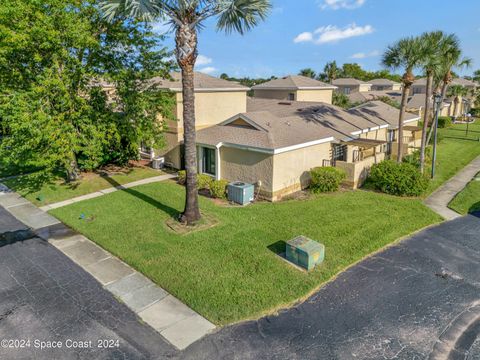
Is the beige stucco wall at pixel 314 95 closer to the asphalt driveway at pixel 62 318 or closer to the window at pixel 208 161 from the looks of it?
the window at pixel 208 161

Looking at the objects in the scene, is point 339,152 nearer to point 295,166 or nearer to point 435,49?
point 295,166

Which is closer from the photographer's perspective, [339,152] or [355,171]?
[355,171]

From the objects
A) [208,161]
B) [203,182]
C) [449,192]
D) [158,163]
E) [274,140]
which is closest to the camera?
[274,140]

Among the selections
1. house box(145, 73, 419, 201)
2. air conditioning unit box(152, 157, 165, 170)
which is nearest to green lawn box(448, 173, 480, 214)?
house box(145, 73, 419, 201)

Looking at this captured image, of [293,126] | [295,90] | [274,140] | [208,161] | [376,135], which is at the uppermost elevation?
[295,90]

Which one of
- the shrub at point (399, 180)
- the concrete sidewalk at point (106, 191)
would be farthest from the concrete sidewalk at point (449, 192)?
the concrete sidewalk at point (106, 191)

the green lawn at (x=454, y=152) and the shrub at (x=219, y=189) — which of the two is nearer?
the shrub at (x=219, y=189)

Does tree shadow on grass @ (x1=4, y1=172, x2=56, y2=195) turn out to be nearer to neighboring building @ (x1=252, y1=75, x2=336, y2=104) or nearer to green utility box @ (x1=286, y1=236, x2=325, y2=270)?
green utility box @ (x1=286, y1=236, x2=325, y2=270)

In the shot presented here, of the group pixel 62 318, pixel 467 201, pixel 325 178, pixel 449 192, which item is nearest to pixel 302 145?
pixel 325 178
